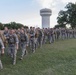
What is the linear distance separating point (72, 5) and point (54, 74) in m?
95.7

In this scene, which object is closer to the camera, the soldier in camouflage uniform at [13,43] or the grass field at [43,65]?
the grass field at [43,65]

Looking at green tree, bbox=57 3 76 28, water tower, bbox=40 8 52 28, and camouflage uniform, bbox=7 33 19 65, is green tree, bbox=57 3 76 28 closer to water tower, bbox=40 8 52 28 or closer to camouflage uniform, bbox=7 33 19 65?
water tower, bbox=40 8 52 28

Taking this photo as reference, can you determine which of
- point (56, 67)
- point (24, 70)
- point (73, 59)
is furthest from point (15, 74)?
point (73, 59)

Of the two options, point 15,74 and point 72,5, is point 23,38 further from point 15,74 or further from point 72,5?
point 72,5

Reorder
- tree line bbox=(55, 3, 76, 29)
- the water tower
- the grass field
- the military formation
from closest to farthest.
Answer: the grass field, the military formation, the water tower, tree line bbox=(55, 3, 76, 29)

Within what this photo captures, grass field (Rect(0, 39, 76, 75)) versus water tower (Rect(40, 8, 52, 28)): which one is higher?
water tower (Rect(40, 8, 52, 28))

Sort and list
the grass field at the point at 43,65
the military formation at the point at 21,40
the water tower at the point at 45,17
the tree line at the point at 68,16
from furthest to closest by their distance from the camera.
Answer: the tree line at the point at 68,16
the water tower at the point at 45,17
the military formation at the point at 21,40
the grass field at the point at 43,65

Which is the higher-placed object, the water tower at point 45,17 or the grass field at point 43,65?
the water tower at point 45,17

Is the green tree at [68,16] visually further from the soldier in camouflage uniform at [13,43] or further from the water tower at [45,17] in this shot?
the soldier in camouflage uniform at [13,43]

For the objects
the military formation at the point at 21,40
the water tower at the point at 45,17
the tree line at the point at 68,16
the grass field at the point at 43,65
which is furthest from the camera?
the tree line at the point at 68,16

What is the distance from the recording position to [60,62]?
19.3 meters

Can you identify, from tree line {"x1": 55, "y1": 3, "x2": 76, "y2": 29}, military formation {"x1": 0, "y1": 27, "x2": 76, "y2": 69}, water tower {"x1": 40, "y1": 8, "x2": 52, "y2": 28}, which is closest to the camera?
military formation {"x1": 0, "y1": 27, "x2": 76, "y2": 69}

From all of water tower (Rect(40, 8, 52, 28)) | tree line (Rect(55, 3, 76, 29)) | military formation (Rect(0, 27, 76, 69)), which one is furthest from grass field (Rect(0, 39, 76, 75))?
tree line (Rect(55, 3, 76, 29))

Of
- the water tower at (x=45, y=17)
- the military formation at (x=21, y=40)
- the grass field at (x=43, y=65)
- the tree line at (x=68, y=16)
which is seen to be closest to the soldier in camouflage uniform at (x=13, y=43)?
the military formation at (x=21, y=40)
